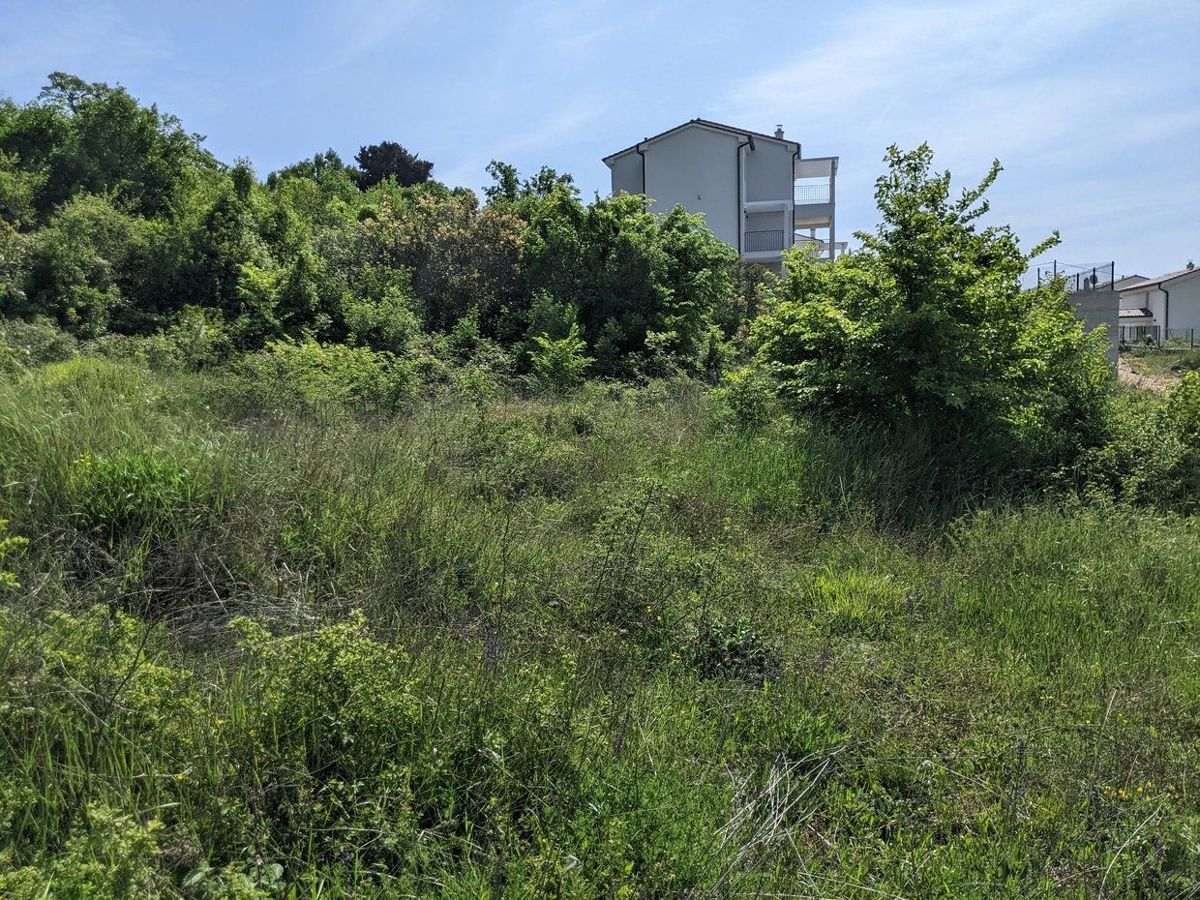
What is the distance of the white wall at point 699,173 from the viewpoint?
3869cm

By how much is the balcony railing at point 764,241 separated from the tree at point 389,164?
2128cm

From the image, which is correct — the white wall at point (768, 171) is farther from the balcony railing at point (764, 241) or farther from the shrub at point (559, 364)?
the shrub at point (559, 364)

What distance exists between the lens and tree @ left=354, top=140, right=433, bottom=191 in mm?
49875

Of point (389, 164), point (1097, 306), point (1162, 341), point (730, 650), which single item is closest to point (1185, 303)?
→ point (1162, 341)

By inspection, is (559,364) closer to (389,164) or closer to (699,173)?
(699,173)

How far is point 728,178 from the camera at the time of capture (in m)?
39.0

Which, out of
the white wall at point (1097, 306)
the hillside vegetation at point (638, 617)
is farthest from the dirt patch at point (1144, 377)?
the hillside vegetation at point (638, 617)

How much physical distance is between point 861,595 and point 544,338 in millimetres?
10710

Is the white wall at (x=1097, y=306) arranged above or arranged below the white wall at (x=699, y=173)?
below

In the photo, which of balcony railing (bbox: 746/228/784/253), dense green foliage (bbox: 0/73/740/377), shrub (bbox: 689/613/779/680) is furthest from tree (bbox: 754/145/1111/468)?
balcony railing (bbox: 746/228/784/253)

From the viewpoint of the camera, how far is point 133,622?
10.7 feet

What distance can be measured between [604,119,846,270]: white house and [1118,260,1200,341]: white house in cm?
2796

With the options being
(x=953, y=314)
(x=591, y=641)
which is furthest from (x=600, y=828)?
(x=953, y=314)

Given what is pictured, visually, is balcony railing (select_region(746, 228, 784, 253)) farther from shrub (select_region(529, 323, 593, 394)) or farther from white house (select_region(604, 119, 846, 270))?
shrub (select_region(529, 323, 593, 394))
